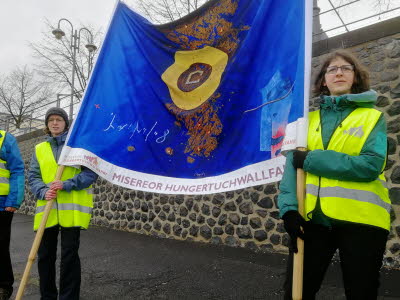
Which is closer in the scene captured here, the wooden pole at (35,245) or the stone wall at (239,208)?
the wooden pole at (35,245)

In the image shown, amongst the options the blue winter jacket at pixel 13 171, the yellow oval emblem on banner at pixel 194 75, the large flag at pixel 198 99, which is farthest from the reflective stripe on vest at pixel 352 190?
the blue winter jacket at pixel 13 171

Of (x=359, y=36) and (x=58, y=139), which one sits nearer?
(x=58, y=139)

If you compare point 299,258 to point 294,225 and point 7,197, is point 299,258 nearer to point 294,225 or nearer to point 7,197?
point 294,225

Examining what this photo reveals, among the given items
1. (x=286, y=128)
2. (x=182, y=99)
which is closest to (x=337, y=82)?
(x=286, y=128)

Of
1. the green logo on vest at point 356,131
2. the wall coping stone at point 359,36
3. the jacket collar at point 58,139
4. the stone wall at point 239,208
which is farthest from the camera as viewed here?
the wall coping stone at point 359,36

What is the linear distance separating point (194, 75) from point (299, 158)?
1.42 m

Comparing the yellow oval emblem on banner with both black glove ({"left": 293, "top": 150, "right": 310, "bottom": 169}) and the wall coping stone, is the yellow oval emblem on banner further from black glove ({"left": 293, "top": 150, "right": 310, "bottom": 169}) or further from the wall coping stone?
the wall coping stone

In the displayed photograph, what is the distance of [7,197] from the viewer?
11.3ft

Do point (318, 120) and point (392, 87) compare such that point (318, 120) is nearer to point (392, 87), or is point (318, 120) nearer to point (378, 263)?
point (378, 263)
